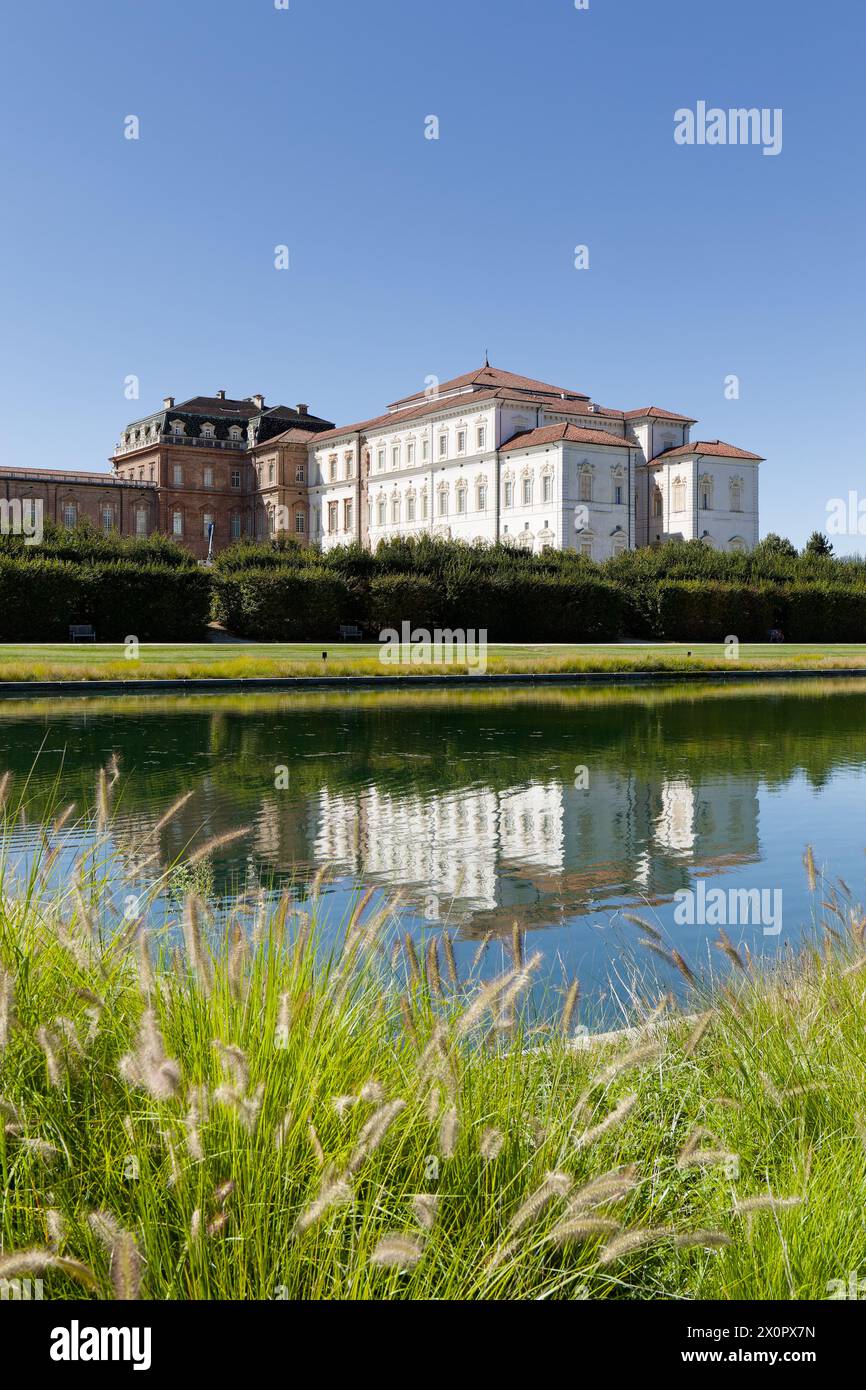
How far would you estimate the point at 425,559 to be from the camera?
45.8m

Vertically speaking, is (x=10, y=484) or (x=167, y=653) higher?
(x=10, y=484)

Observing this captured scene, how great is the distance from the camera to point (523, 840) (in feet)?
32.6

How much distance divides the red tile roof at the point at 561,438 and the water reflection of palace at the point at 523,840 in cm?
5814

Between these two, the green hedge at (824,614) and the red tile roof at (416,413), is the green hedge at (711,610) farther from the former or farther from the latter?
the red tile roof at (416,413)

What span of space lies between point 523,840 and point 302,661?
2155 cm

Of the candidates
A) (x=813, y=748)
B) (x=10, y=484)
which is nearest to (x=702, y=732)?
(x=813, y=748)

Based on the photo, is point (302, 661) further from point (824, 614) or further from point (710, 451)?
point (710, 451)

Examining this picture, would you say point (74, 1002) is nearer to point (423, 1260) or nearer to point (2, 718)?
point (423, 1260)

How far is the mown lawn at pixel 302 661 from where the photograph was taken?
26344 millimetres

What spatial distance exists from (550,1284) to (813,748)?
14857mm

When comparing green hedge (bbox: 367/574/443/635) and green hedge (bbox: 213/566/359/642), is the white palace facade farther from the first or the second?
green hedge (bbox: 213/566/359/642)

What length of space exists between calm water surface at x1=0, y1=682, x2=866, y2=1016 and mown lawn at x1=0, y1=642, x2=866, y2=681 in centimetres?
477

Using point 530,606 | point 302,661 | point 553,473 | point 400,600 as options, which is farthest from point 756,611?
point 302,661

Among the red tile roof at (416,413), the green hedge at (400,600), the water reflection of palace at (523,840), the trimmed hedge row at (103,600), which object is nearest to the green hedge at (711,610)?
the green hedge at (400,600)
